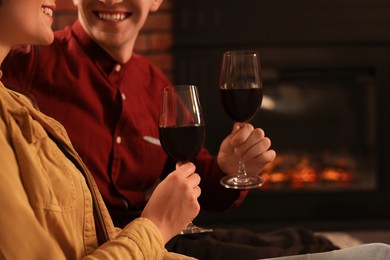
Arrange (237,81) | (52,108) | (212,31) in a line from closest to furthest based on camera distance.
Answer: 1. (237,81)
2. (52,108)
3. (212,31)

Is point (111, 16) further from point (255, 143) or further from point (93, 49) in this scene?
point (255, 143)

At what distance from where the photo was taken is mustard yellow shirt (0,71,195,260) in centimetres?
103

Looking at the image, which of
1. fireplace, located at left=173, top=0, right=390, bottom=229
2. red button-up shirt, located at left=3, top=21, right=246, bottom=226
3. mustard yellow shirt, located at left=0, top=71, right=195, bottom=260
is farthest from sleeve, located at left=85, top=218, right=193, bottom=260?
fireplace, located at left=173, top=0, right=390, bottom=229

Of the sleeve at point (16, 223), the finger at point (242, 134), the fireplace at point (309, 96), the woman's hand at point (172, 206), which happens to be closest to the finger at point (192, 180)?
the woman's hand at point (172, 206)

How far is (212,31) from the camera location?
3.35m

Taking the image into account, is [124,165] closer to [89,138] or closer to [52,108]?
[89,138]

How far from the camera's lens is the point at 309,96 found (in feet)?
11.5

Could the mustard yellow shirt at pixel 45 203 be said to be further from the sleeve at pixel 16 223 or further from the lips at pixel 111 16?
the lips at pixel 111 16

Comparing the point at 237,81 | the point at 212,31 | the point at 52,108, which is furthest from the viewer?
the point at 212,31

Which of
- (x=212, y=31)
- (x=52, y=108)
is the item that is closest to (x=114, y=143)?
(x=52, y=108)

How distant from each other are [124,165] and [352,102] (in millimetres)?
2024

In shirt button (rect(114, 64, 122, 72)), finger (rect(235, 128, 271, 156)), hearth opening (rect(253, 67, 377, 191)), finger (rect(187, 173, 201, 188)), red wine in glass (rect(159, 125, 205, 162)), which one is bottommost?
hearth opening (rect(253, 67, 377, 191))

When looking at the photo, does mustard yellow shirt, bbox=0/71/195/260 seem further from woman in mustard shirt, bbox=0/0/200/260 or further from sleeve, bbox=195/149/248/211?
sleeve, bbox=195/149/248/211

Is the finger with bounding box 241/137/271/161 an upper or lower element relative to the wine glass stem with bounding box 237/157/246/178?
upper
